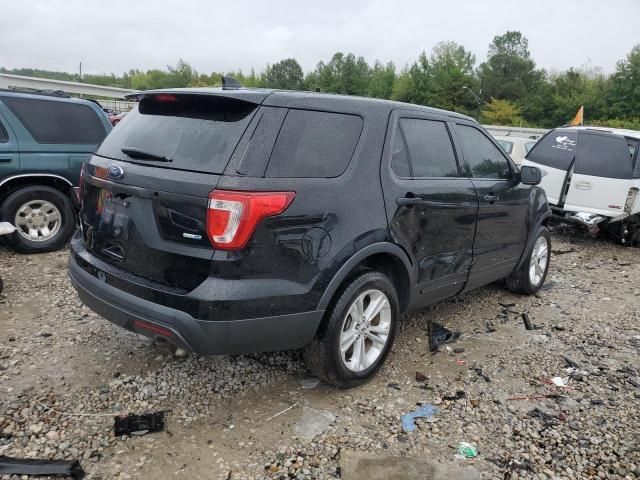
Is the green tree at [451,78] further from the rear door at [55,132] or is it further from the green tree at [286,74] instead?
the rear door at [55,132]

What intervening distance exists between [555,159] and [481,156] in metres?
4.49

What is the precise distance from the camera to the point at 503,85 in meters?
64.8

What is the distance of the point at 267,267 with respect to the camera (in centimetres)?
261

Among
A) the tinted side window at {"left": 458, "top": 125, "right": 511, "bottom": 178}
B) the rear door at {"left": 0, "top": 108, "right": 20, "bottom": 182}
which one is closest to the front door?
the tinted side window at {"left": 458, "top": 125, "right": 511, "bottom": 178}

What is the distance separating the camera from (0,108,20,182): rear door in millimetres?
5633

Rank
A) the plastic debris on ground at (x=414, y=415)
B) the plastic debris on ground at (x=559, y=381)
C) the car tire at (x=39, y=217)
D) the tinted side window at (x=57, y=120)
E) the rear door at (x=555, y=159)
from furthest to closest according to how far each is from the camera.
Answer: the rear door at (x=555, y=159) < the tinted side window at (x=57, y=120) < the car tire at (x=39, y=217) < the plastic debris on ground at (x=559, y=381) < the plastic debris on ground at (x=414, y=415)

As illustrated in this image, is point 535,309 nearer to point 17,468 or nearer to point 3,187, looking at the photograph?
point 17,468

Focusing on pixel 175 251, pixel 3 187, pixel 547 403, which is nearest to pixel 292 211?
pixel 175 251

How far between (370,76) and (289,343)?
88.9 meters

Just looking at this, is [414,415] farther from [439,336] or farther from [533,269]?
[533,269]

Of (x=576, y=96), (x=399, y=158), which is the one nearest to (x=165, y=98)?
(x=399, y=158)

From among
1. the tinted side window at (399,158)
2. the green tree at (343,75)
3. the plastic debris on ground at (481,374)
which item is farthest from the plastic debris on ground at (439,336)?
the green tree at (343,75)

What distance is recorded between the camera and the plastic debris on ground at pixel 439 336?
4.10 metres

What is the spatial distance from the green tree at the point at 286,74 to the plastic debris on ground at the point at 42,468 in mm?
98664
